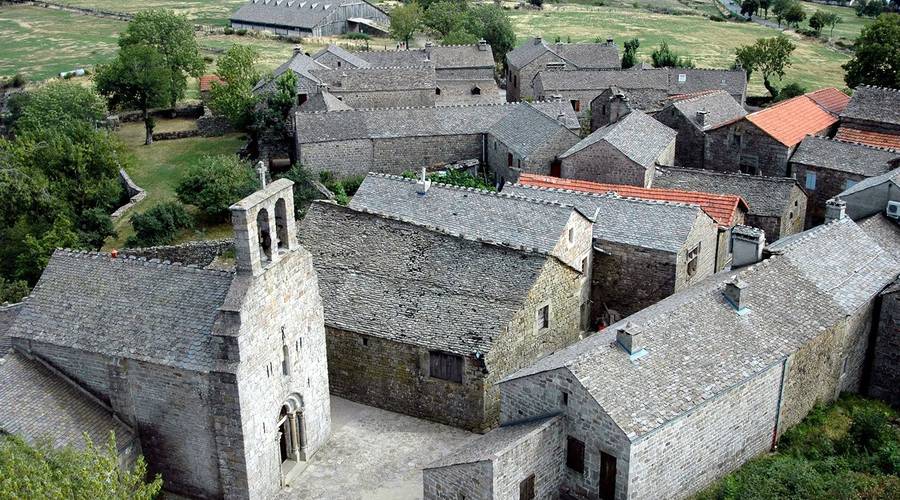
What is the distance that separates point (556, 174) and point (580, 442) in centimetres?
2960

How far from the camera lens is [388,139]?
5872cm

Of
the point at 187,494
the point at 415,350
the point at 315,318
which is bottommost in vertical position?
the point at 187,494

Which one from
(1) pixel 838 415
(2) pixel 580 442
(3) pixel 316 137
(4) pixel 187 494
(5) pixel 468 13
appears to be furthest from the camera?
(5) pixel 468 13

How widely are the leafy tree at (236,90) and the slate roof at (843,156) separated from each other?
39.8m

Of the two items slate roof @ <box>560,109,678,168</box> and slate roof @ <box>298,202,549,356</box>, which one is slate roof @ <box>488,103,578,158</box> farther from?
slate roof @ <box>298,202,549,356</box>

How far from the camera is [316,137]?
58.0m

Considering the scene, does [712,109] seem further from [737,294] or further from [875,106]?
[737,294]

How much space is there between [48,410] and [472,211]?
18209 mm

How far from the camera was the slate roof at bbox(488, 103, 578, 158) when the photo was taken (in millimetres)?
52656

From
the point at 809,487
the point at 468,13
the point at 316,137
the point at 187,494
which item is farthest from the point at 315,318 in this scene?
the point at 468,13

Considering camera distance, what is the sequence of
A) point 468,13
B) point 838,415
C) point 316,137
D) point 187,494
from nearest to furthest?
point 187,494 < point 838,415 < point 316,137 < point 468,13

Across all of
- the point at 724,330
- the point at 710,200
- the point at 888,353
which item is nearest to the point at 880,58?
the point at 710,200

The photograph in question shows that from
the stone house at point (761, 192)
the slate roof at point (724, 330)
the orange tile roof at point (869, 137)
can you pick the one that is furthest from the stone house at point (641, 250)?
the orange tile roof at point (869, 137)

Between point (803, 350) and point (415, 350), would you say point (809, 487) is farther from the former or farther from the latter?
point (415, 350)
